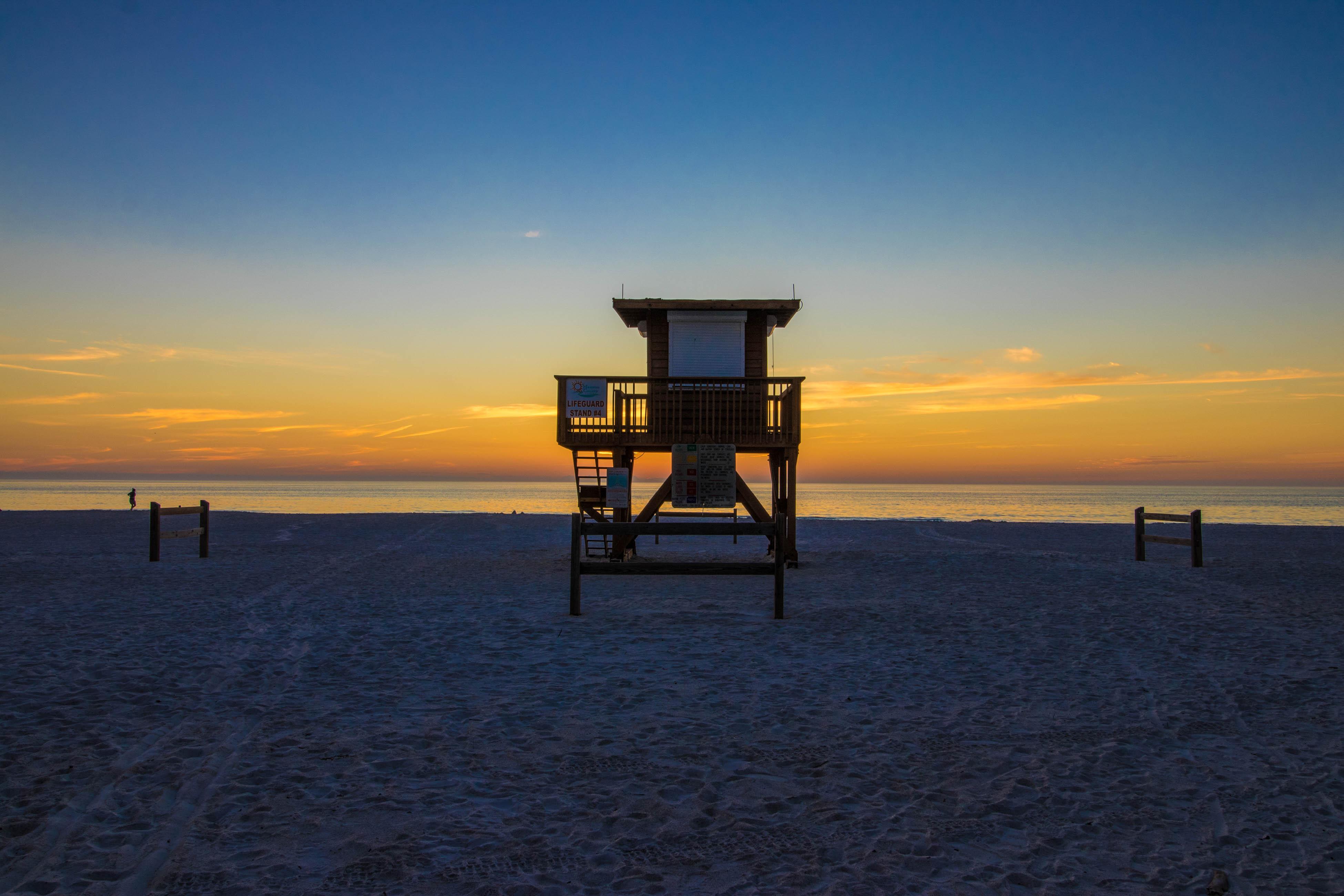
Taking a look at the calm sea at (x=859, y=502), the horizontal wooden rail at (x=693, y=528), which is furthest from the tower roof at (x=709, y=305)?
the calm sea at (x=859, y=502)

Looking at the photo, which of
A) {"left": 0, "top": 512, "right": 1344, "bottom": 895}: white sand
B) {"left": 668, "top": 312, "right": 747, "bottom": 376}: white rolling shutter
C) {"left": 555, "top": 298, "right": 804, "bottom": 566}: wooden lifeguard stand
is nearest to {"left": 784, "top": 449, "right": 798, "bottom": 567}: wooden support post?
{"left": 555, "top": 298, "right": 804, "bottom": 566}: wooden lifeguard stand

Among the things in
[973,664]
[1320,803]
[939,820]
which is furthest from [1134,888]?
[973,664]

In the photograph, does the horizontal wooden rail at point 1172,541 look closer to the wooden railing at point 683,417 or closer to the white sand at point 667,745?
the white sand at point 667,745

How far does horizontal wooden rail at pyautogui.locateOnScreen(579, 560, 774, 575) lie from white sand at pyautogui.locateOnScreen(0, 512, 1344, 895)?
683 millimetres

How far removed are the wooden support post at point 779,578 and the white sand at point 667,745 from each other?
0.32m

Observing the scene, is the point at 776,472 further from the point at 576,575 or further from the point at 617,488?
the point at 576,575

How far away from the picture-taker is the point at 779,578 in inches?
424

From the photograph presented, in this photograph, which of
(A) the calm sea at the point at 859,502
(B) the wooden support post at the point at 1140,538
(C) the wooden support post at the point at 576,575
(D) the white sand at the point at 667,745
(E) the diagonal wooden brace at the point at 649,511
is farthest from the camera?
(A) the calm sea at the point at 859,502

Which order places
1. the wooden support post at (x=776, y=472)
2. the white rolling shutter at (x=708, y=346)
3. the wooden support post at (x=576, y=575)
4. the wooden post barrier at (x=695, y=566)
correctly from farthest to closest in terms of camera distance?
the white rolling shutter at (x=708, y=346) → the wooden support post at (x=776, y=472) → the wooden support post at (x=576, y=575) → the wooden post barrier at (x=695, y=566)

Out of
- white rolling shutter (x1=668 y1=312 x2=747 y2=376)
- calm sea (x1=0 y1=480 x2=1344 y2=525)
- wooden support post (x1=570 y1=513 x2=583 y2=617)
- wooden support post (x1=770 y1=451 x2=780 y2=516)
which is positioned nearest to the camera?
wooden support post (x1=570 y1=513 x2=583 y2=617)

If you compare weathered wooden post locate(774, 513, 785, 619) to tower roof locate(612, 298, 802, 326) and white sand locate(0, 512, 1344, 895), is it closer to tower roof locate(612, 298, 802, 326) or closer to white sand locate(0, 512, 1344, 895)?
white sand locate(0, 512, 1344, 895)

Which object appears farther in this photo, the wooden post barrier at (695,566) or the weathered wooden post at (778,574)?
the weathered wooden post at (778,574)

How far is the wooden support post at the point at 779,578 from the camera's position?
1071 centimetres

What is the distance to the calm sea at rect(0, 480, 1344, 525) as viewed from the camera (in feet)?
171
